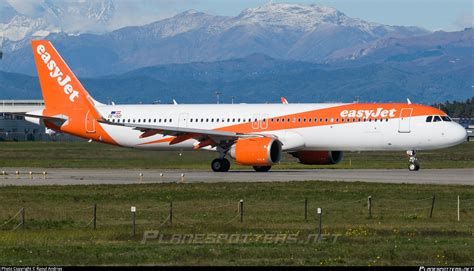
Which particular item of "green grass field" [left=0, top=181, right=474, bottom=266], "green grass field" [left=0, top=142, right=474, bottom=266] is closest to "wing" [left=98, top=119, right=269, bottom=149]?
"green grass field" [left=0, top=142, right=474, bottom=266]

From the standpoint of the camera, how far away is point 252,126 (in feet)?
220

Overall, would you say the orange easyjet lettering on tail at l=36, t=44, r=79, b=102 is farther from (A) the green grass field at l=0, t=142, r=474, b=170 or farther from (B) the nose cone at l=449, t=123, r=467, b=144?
(B) the nose cone at l=449, t=123, r=467, b=144

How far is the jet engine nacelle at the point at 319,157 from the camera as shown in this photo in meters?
68.2

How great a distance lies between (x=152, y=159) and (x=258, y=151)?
13.7 meters

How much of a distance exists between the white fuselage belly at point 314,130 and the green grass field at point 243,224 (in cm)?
1125

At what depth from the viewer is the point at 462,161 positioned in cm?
8206

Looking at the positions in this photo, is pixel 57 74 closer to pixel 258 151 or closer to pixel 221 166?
pixel 221 166

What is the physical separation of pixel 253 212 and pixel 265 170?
25531mm

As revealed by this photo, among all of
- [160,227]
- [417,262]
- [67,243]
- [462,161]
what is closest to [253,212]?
[160,227]

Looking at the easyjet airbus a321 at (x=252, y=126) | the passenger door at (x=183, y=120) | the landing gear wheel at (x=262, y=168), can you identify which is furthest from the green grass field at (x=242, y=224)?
the passenger door at (x=183, y=120)

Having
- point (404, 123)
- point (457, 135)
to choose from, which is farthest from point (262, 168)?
point (457, 135)

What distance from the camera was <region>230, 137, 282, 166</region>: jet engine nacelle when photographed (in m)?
63.1

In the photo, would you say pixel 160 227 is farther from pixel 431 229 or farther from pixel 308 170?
pixel 308 170

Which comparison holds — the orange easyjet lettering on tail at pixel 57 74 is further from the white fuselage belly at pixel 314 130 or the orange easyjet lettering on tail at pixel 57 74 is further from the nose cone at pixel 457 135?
the nose cone at pixel 457 135
